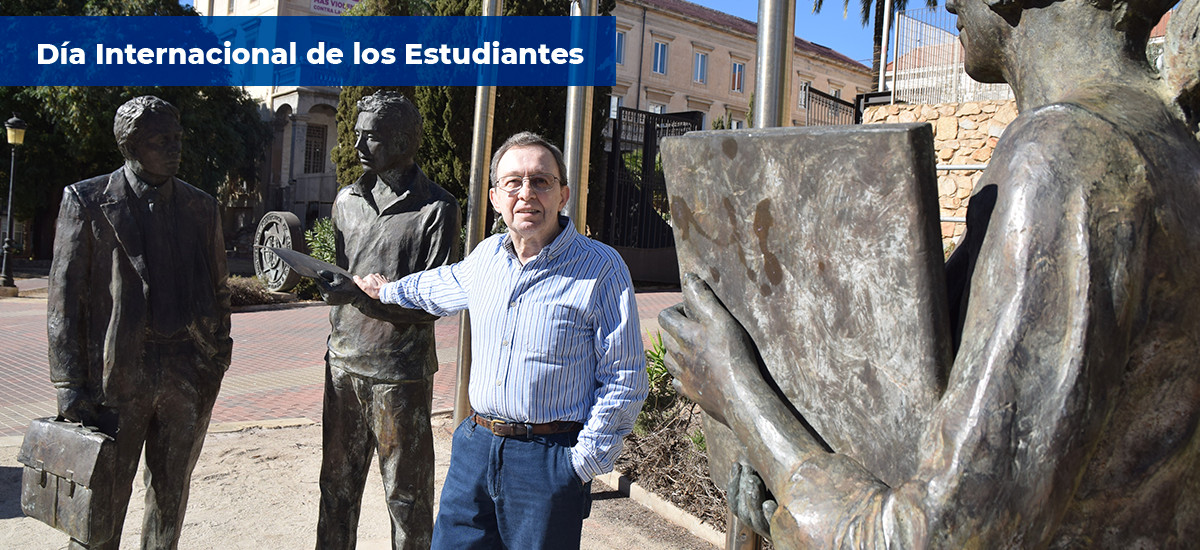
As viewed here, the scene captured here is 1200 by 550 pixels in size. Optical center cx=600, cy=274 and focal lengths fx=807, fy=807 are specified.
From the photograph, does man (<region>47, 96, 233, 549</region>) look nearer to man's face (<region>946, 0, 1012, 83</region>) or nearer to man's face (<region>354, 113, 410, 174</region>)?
man's face (<region>354, 113, 410, 174</region>)

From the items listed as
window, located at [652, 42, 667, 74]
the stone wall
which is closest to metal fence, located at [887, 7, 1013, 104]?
the stone wall

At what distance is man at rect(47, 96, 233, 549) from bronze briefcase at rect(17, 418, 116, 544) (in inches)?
2.4

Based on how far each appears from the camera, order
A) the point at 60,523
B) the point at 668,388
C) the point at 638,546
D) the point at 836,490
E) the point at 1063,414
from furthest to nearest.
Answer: the point at 668,388 < the point at 638,546 < the point at 60,523 < the point at 836,490 < the point at 1063,414

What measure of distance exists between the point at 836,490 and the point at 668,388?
4985 mm

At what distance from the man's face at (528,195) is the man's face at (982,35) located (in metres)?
1.45

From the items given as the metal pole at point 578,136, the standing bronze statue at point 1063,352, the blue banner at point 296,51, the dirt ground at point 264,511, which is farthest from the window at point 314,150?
the standing bronze statue at point 1063,352

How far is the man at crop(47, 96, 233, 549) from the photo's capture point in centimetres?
295

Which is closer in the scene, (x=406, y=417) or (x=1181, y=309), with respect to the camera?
(x=1181, y=309)

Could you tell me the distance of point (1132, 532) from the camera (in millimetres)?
1051

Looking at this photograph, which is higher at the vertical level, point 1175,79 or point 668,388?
point 1175,79

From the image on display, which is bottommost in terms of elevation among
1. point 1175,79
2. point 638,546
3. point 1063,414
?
point 638,546

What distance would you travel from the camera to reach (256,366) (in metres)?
9.79

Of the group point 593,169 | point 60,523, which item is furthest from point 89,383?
point 593,169

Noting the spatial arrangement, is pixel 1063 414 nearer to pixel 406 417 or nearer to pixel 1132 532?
pixel 1132 532
